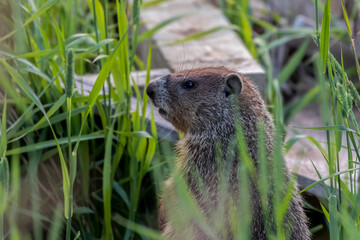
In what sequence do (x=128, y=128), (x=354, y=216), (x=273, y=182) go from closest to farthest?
(x=354, y=216)
(x=273, y=182)
(x=128, y=128)

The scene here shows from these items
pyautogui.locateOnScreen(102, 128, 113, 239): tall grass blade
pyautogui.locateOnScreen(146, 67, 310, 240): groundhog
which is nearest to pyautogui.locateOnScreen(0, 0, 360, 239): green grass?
pyautogui.locateOnScreen(102, 128, 113, 239): tall grass blade

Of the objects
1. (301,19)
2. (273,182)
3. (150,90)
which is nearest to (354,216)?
(273,182)

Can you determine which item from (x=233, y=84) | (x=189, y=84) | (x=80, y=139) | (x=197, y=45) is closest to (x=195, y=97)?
(x=189, y=84)

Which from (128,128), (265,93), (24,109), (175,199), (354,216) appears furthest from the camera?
(265,93)

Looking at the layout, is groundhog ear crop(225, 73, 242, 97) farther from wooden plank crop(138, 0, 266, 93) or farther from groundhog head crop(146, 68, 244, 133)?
wooden plank crop(138, 0, 266, 93)

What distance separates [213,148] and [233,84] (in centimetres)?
27

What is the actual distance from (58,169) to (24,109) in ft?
1.33

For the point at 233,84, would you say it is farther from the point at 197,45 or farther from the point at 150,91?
the point at 197,45

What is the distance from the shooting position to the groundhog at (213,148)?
92.8 inches

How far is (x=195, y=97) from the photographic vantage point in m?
2.68

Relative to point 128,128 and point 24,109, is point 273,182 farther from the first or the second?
point 24,109

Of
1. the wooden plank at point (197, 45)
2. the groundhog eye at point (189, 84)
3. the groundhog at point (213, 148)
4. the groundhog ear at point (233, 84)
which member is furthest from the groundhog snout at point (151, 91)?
the wooden plank at point (197, 45)

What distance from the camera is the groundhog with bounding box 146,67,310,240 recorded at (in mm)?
2357

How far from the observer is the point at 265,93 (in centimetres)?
373
